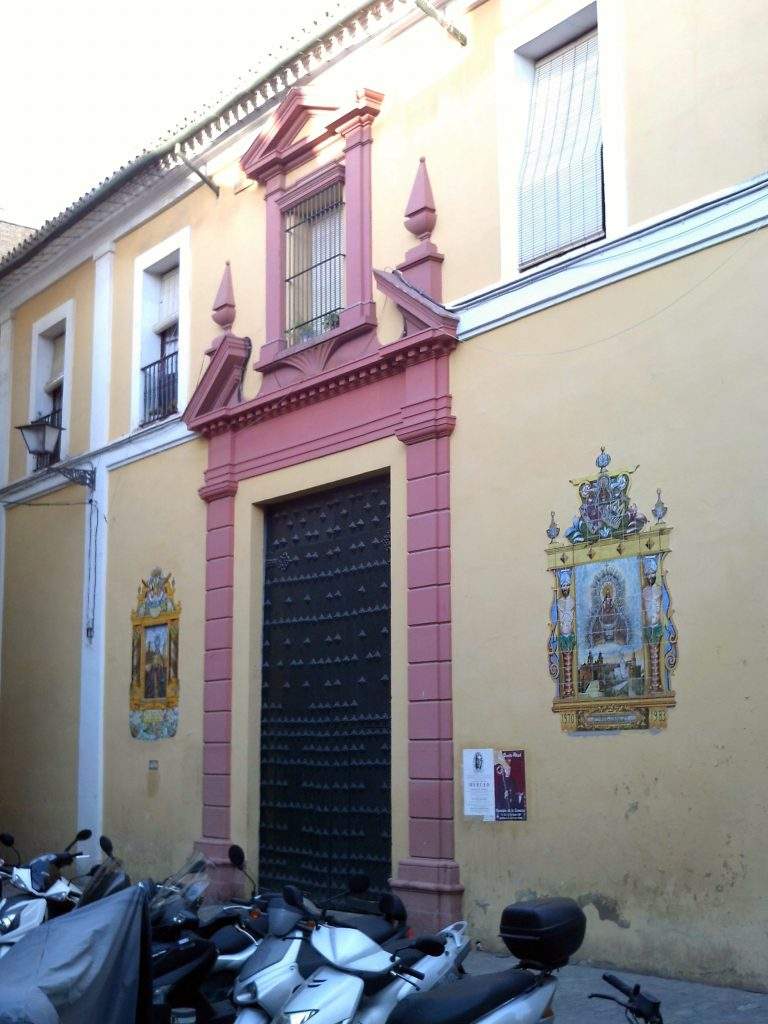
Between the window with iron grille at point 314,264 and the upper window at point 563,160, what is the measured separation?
7.67ft

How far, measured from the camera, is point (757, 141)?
8523 millimetres

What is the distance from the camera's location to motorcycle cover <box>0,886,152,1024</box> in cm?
515

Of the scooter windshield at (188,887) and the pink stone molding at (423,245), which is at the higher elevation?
the pink stone molding at (423,245)

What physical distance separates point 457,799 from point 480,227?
4409mm

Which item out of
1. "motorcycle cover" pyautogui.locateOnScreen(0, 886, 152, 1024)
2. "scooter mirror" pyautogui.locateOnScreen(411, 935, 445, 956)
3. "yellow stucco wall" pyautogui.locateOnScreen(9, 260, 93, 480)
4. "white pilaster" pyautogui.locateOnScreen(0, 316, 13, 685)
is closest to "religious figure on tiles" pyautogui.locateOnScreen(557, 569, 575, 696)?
"scooter mirror" pyautogui.locateOnScreen(411, 935, 445, 956)

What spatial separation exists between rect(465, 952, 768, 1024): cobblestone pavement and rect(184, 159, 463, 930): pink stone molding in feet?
5.24

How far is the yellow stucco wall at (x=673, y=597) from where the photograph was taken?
8102 millimetres

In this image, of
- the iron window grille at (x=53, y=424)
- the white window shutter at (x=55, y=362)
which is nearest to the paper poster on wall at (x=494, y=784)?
the iron window grille at (x=53, y=424)

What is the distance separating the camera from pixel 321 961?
Answer: 5906 mm

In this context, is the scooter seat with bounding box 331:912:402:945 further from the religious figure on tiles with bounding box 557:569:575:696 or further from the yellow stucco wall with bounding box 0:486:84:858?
the yellow stucco wall with bounding box 0:486:84:858

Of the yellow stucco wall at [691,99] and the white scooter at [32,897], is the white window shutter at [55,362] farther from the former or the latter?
the yellow stucco wall at [691,99]

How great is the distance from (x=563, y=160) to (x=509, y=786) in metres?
4.65

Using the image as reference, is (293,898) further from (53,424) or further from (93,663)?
(53,424)

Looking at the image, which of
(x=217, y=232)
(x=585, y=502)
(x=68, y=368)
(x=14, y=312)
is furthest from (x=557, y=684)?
(x=14, y=312)
